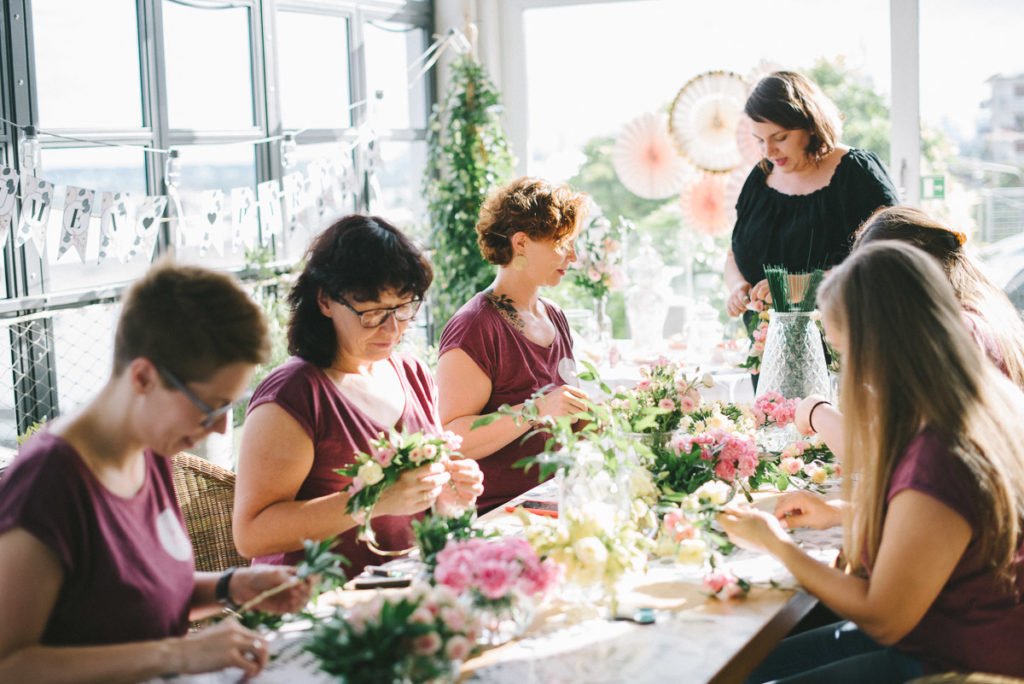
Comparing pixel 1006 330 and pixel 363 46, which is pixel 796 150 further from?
pixel 363 46

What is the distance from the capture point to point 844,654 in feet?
6.88

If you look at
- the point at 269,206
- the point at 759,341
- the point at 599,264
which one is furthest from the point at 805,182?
the point at 269,206

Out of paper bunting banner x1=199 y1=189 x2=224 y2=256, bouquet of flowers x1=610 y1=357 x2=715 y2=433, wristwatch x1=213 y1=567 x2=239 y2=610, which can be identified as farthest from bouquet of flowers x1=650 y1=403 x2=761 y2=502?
paper bunting banner x1=199 y1=189 x2=224 y2=256

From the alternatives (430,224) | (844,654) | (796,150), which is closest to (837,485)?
(844,654)

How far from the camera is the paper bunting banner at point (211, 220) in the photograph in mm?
3770

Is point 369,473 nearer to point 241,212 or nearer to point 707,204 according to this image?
point 241,212

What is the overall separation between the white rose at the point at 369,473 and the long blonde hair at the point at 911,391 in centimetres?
76

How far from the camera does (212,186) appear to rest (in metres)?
4.15

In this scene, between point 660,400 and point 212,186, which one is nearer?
point 660,400

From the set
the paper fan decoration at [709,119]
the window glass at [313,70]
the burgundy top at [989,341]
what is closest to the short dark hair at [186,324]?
the burgundy top at [989,341]

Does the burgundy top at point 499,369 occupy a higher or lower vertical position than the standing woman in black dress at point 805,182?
lower

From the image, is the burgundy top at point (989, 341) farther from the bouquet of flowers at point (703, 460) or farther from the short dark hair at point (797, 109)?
the short dark hair at point (797, 109)

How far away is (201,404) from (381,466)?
43 centimetres

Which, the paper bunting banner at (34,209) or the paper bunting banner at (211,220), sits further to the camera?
→ the paper bunting banner at (211,220)
